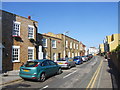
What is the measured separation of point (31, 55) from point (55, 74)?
665 cm

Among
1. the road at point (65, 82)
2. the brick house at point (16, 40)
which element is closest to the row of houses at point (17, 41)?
the brick house at point (16, 40)

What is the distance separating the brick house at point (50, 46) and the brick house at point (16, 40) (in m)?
2.87

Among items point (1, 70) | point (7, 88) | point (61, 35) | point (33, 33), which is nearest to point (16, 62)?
point (1, 70)

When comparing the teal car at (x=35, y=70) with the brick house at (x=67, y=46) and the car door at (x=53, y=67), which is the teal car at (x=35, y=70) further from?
the brick house at (x=67, y=46)

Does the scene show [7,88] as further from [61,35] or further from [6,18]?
[61,35]

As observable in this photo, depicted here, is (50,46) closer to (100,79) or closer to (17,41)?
(17,41)

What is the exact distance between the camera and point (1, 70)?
13219mm

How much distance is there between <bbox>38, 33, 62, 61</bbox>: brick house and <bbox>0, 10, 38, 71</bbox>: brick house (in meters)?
2.87

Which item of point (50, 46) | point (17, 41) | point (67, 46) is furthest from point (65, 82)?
point (67, 46)

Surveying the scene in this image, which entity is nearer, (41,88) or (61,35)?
(41,88)

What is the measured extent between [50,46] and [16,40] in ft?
29.0

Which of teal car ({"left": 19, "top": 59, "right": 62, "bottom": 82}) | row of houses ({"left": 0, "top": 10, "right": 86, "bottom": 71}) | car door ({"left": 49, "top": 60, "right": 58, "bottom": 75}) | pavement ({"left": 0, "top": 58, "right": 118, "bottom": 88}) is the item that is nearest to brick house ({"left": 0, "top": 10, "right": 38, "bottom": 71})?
row of houses ({"left": 0, "top": 10, "right": 86, "bottom": 71})

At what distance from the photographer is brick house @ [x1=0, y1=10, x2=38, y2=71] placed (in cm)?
1376

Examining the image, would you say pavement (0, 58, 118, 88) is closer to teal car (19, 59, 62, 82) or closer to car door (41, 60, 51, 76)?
teal car (19, 59, 62, 82)
